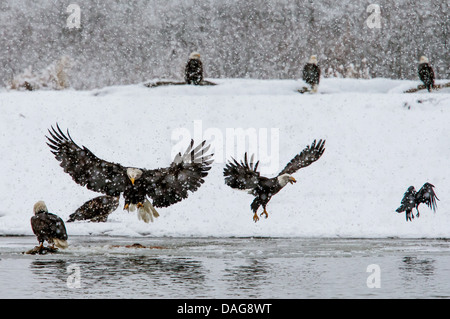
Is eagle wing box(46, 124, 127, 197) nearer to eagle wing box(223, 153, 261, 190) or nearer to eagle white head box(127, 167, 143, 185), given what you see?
eagle white head box(127, 167, 143, 185)

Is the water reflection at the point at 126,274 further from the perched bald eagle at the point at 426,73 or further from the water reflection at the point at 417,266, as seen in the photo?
the perched bald eagle at the point at 426,73

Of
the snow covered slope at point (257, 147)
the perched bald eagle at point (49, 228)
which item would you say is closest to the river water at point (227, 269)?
the perched bald eagle at point (49, 228)

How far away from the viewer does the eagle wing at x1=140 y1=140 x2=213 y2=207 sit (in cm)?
1225

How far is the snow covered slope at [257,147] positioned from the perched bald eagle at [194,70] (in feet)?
1.62

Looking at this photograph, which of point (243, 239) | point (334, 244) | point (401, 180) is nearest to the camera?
point (334, 244)

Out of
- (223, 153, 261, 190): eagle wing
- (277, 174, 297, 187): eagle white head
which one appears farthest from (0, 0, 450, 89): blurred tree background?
(223, 153, 261, 190): eagle wing

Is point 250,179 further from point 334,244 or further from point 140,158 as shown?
point 140,158

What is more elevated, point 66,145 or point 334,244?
point 66,145

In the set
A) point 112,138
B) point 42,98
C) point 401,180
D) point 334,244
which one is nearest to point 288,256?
point 334,244

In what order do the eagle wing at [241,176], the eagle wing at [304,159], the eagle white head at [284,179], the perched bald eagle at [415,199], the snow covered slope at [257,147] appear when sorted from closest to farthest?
the eagle wing at [241,176] → the eagle white head at [284,179] → the eagle wing at [304,159] → the perched bald eagle at [415,199] → the snow covered slope at [257,147]

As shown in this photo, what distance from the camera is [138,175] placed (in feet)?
40.4

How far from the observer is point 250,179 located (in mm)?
13891

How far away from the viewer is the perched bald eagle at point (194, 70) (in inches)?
933

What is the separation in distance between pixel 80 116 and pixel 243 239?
836 cm
